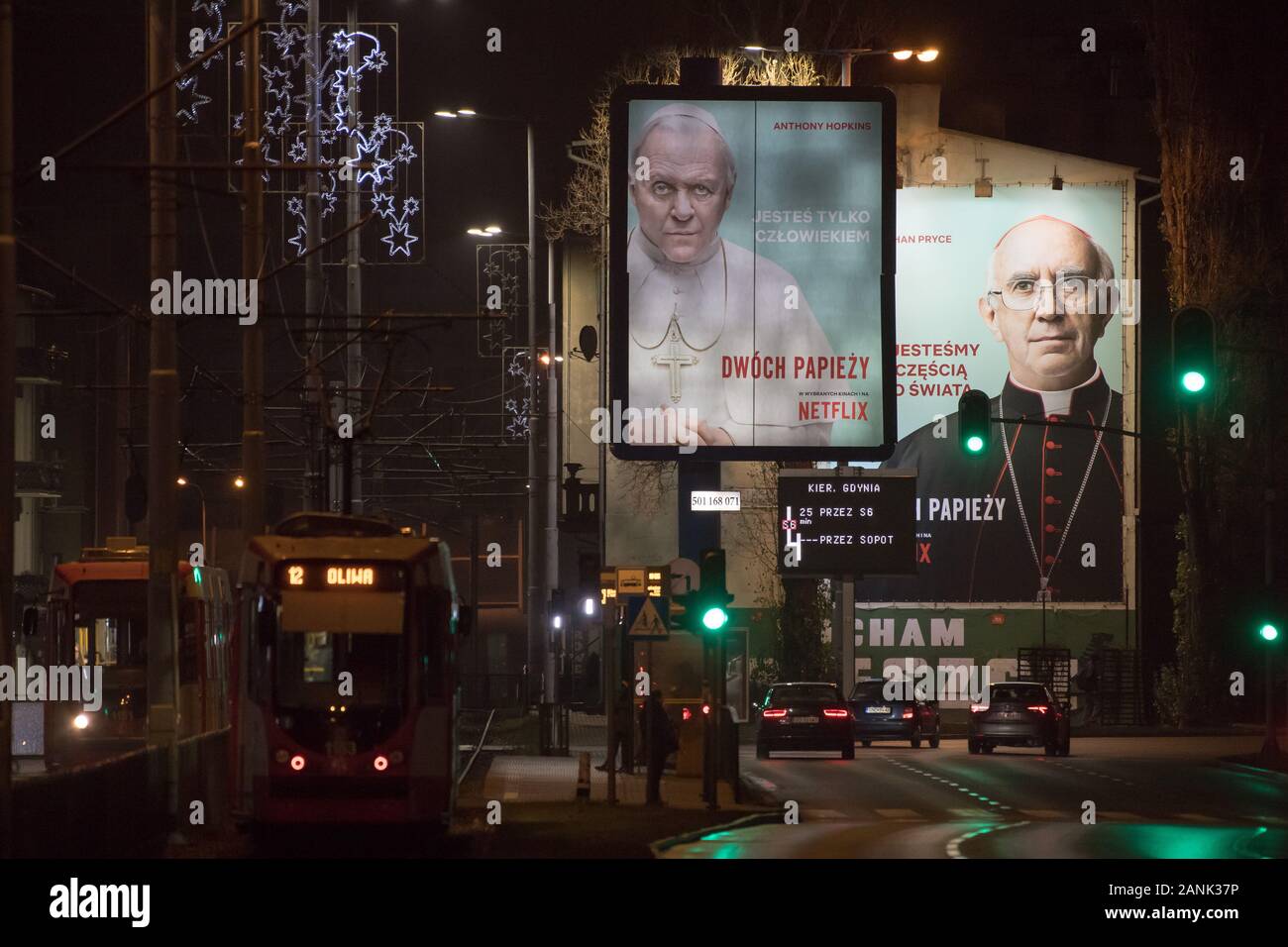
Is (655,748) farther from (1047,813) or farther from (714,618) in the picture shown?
(1047,813)

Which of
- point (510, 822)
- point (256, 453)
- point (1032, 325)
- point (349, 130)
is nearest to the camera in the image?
point (510, 822)

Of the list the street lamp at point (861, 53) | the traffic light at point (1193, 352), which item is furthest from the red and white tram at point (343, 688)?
the street lamp at point (861, 53)

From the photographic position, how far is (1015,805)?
98.2 ft

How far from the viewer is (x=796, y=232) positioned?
3319 centimetres

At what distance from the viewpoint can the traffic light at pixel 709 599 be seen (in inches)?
1081

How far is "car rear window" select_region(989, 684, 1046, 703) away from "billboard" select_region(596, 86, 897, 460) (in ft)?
43.7

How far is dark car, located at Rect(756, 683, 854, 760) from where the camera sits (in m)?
42.8

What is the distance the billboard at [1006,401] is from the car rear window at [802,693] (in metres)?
15.8

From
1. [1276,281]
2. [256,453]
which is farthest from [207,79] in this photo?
[1276,281]

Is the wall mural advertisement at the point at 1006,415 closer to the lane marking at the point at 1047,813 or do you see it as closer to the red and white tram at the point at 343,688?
the lane marking at the point at 1047,813

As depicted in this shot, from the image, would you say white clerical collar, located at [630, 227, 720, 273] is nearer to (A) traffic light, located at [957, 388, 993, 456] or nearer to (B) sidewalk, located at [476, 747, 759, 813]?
(A) traffic light, located at [957, 388, 993, 456]

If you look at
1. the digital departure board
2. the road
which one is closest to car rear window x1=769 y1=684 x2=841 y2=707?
the road

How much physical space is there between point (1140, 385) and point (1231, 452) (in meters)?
7.19
